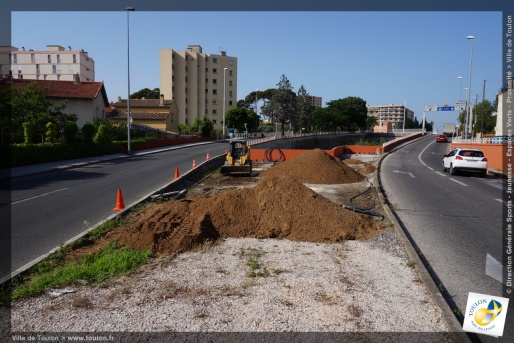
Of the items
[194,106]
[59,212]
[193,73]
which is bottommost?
[59,212]

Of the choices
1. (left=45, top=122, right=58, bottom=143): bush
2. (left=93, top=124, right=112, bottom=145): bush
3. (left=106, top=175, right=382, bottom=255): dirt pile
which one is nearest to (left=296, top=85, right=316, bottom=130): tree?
(left=93, top=124, right=112, bottom=145): bush

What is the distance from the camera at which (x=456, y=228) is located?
9328 millimetres

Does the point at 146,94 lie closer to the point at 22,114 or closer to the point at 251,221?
the point at 22,114

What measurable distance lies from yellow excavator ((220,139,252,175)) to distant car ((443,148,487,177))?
11449 mm

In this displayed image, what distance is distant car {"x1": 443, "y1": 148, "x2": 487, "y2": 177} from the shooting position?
2095 cm

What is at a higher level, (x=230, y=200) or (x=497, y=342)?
(x=230, y=200)

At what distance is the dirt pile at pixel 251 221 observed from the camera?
752 cm

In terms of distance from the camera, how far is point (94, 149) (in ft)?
103

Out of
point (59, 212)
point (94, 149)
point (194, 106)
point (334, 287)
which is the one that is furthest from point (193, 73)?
point (334, 287)

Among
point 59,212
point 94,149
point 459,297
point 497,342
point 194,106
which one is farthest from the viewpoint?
point 194,106

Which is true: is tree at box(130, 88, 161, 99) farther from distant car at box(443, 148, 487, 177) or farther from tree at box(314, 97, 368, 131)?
distant car at box(443, 148, 487, 177)

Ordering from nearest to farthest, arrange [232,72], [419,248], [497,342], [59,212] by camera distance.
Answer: [497,342], [419,248], [59,212], [232,72]

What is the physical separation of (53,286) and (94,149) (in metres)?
27.9

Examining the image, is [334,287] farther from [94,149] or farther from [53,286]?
[94,149]
